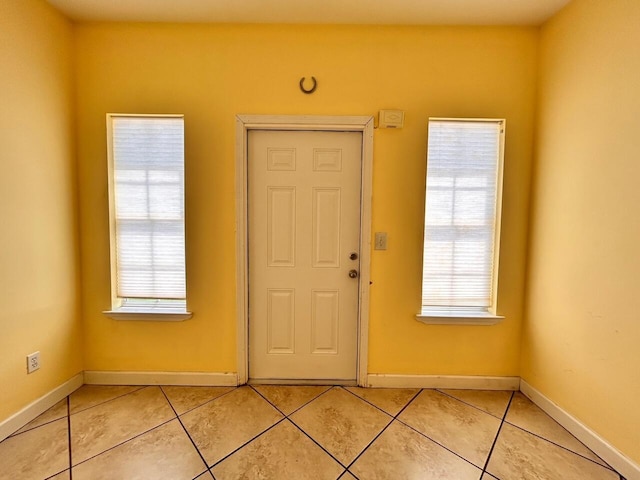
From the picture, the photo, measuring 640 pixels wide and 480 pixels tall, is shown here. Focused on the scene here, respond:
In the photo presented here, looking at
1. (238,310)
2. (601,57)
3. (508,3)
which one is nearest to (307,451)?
(238,310)

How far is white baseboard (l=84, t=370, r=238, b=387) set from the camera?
6.93 ft

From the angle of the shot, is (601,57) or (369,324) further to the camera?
(369,324)

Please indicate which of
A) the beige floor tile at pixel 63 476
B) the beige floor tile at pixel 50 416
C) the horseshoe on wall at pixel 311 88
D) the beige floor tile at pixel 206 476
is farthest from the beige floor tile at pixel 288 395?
the horseshoe on wall at pixel 311 88

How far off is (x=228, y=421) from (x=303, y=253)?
121 cm

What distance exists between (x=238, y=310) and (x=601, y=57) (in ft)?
9.16

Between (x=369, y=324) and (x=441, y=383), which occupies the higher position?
(x=369, y=324)

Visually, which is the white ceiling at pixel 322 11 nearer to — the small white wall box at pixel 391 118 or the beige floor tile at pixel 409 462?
the small white wall box at pixel 391 118

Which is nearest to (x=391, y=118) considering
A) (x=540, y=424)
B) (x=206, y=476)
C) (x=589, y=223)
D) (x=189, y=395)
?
(x=589, y=223)

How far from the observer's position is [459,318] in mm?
2045

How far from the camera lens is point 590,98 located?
5.32 feet

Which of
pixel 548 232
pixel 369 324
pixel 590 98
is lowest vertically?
pixel 369 324

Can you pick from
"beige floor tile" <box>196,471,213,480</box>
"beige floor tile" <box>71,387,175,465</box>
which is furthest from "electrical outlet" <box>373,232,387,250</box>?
"beige floor tile" <box>71,387,175,465</box>

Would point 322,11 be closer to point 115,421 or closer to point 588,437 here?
point 115,421

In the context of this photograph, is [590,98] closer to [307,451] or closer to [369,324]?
[369,324]
